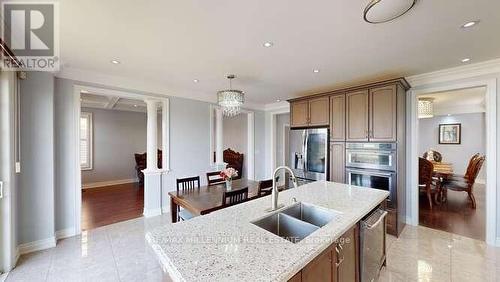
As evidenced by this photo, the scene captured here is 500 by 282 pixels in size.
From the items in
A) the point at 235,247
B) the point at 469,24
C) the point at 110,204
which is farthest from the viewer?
the point at 110,204

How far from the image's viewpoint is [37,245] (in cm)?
266

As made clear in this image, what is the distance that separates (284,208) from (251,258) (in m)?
0.77

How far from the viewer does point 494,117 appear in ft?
9.14

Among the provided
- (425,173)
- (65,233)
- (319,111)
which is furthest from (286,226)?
(425,173)

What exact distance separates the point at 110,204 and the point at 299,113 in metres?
4.42

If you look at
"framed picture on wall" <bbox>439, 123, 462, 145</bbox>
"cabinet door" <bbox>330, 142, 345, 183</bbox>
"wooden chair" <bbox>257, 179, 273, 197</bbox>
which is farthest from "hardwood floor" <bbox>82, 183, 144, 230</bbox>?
"framed picture on wall" <bbox>439, 123, 462, 145</bbox>

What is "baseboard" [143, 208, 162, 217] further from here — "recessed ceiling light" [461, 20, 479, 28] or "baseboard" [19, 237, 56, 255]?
"recessed ceiling light" [461, 20, 479, 28]

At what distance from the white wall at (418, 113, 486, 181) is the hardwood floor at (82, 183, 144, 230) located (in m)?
8.58

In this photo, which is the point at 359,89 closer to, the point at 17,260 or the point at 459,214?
Result: the point at 459,214

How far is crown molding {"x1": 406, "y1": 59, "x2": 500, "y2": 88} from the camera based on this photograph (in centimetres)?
279

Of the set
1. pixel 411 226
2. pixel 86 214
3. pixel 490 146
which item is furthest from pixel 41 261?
pixel 490 146

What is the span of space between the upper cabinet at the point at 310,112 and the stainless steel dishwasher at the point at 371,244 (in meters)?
2.19

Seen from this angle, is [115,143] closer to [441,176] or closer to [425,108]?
[425,108]

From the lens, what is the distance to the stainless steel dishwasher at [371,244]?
163cm
